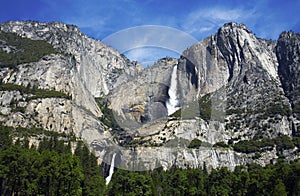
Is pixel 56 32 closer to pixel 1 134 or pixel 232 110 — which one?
pixel 232 110

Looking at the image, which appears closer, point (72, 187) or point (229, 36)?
point (72, 187)

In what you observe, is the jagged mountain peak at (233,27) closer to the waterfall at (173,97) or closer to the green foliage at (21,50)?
the green foliage at (21,50)

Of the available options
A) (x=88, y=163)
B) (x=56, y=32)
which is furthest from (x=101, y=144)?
(x=56, y=32)

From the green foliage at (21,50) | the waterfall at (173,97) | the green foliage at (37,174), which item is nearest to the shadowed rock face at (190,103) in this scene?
the waterfall at (173,97)

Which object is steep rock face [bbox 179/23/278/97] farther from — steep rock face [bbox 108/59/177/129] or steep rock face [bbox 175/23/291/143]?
steep rock face [bbox 108/59/177/129]

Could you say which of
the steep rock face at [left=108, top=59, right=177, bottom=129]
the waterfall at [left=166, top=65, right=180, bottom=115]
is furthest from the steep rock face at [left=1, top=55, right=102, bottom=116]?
the waterfall at [left=166, top=65, right=180, bottom=115]

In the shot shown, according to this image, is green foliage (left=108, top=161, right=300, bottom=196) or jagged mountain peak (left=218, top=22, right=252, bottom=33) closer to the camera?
green foliage (left=108, top=161, right=300, bottom=196)
